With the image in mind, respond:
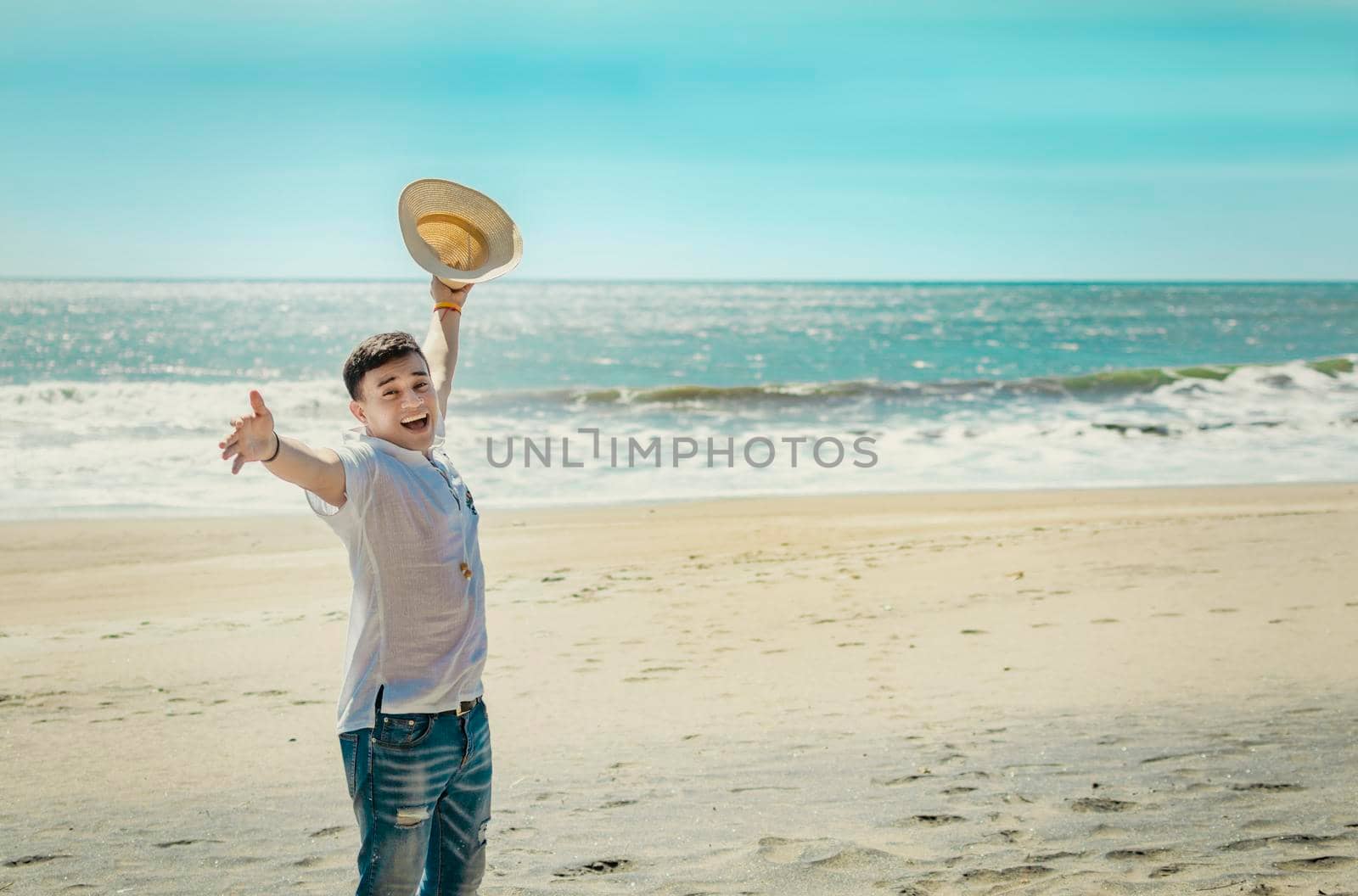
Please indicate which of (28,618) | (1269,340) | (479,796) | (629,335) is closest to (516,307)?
(629,335)

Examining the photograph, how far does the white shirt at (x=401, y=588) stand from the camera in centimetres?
239

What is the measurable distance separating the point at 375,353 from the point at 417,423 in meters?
0.19

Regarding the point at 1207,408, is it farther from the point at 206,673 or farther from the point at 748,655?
the point at 206,673

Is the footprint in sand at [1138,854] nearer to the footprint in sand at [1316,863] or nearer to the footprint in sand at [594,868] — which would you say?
the footprint in sand at [1316,863]

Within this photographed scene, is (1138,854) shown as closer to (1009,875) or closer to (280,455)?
(1009,875)

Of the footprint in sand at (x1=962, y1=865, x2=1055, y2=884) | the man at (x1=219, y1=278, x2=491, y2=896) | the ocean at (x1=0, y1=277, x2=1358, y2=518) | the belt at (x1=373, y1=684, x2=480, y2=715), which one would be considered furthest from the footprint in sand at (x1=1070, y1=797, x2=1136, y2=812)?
the ocean at (x1=0, y1=277, x2=1358, y2=518)

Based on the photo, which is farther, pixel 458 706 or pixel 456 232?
pixel 456 232

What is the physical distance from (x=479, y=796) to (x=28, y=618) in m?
6.77

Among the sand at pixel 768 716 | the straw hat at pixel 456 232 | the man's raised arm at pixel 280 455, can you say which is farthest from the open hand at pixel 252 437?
the sand at pixel 768 716

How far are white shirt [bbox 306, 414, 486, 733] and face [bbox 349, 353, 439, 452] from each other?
0.11 ft

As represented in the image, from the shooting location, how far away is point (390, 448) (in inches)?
97.5

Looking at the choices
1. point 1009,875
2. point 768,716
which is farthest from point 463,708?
point 768,716

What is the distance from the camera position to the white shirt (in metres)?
2.39

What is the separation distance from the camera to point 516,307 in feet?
295
